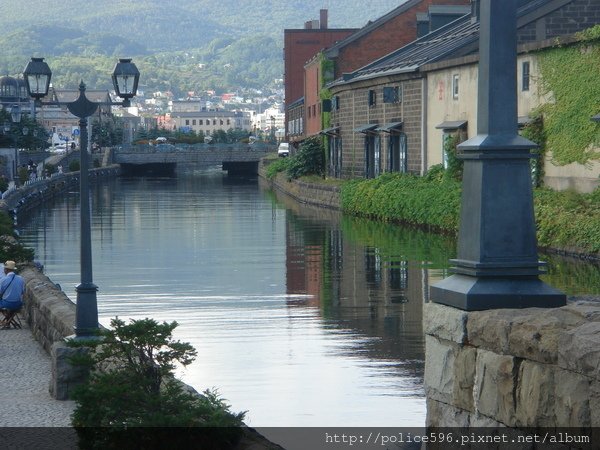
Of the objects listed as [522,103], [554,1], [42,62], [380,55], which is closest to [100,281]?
[42,62]

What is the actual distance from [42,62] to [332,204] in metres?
44.1

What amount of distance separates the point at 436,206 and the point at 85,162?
31.0 m

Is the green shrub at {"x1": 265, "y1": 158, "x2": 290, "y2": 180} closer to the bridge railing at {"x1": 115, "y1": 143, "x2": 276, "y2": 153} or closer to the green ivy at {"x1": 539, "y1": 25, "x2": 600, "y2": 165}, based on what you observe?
the bridge railing at {"x1": 115, "y1": 143, "x2": 276, "y2": 153}

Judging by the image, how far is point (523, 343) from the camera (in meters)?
9.34

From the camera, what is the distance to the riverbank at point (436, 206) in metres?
36.1

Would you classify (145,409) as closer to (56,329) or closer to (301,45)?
(56,329)

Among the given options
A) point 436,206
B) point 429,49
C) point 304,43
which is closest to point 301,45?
point 304,43

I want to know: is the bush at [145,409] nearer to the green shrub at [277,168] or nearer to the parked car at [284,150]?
the green shrub at [277,168]

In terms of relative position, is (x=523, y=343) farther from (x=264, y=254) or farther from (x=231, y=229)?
(x=231, y=229)

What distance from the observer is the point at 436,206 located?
158 ft

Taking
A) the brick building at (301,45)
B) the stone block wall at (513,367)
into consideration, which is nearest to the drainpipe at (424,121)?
the stone block wall at (513,367)

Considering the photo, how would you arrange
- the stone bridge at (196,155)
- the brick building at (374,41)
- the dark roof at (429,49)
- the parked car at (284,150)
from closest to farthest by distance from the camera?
the dark roof at (429,49) < the brick building at (374,41) < the parked car at (284,150) < the stone bridge at (196,155)

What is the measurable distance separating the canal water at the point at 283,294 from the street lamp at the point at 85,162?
1955mm

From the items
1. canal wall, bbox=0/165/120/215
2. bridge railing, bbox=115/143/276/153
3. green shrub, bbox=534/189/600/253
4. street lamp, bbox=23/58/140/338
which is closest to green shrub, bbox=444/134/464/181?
green shrub, bbox=534/189/600/253
